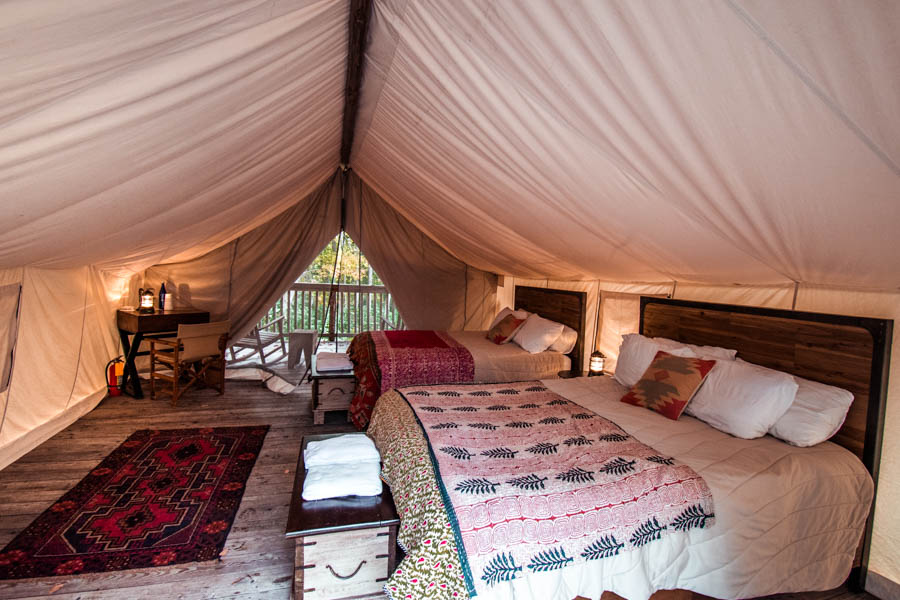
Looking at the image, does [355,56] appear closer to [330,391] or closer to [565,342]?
[330,391]

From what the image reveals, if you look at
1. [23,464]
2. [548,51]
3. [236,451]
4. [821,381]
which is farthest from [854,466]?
[23,464]

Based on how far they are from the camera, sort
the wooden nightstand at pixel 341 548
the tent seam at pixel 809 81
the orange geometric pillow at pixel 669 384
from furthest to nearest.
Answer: the orange geometric pillow at pixel 669 384, the wooden nightstand at pixel 341 548, the tent seam at pixel 809 81

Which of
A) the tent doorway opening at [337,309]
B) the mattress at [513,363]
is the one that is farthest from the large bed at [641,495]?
the tent doorway opening at [337,309]

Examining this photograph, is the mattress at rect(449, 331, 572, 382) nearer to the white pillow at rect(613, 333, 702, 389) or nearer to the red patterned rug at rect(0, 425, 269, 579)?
the white pillow at rect(613, 333, 702, 389)

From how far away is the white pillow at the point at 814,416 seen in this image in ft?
6.30

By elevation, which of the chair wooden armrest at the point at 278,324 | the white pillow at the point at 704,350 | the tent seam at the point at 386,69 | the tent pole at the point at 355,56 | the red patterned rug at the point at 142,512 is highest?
the tent pole at the point at 355,56

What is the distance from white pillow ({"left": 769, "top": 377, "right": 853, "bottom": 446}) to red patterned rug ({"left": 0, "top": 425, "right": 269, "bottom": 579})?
2657 millimetres

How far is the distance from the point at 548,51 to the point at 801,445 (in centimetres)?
198

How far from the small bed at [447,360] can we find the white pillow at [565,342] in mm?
43

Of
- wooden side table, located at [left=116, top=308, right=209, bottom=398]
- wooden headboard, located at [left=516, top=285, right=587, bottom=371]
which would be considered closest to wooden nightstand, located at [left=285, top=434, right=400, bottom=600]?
wooden headboard, located at [left=516, top=285, right=587, bottom=371]

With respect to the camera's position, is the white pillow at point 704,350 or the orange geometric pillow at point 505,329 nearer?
the white pillow at point 704,350

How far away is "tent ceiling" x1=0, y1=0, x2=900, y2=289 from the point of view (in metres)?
0.94

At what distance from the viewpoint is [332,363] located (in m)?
3.70

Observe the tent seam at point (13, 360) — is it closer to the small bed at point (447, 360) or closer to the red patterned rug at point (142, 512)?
the red patterned rug at point (142, 512)
